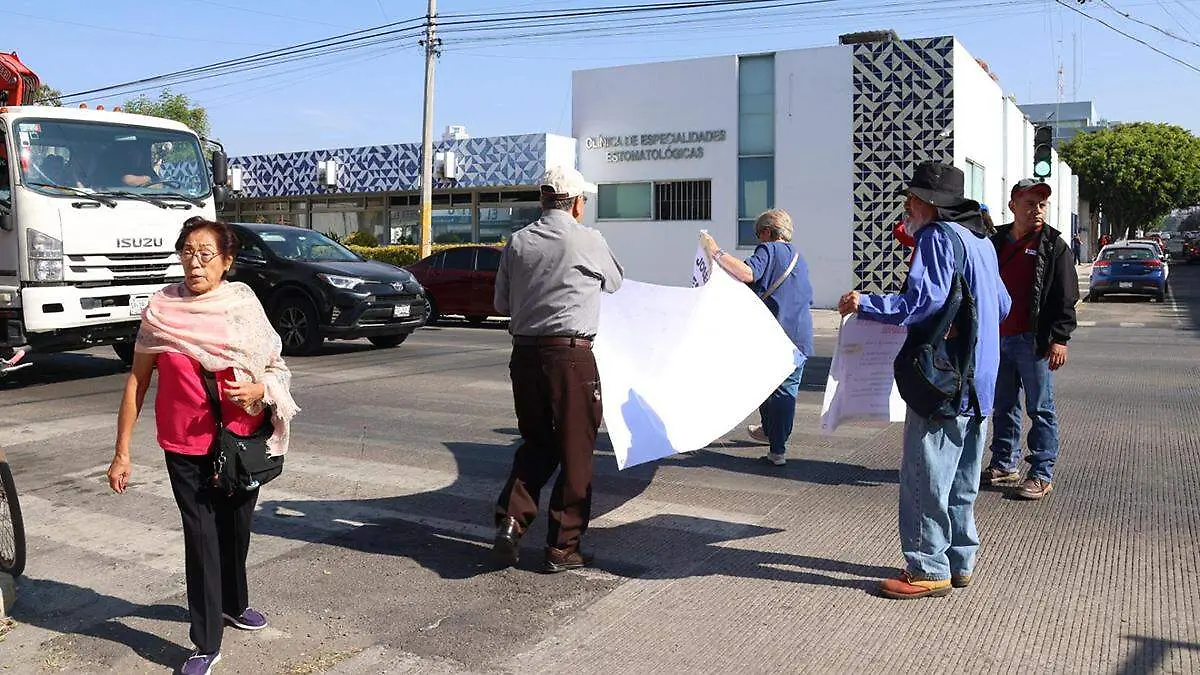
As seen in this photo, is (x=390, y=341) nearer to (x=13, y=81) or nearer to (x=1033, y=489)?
(x=13, y=81)

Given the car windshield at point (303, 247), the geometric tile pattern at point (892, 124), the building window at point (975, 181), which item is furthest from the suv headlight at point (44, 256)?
the building window at point (975, 181)

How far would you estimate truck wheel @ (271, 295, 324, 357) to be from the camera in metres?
14.1

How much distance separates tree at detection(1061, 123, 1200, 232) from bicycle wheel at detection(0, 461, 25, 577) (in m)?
71.9

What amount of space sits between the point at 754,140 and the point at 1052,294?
1988 centimetres

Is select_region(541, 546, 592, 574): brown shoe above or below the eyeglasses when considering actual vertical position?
below

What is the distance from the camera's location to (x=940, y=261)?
4383 millimetres

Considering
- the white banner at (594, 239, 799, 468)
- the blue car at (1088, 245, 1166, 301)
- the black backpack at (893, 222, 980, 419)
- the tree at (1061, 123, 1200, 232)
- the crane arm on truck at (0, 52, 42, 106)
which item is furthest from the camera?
the tree at (1061, 123, 1200, 232)

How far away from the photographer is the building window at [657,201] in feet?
86.6

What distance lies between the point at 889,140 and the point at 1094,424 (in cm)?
1632

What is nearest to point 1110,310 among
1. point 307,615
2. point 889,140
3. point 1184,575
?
point 889,140

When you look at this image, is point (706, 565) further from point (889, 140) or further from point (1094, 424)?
point (889, 140)

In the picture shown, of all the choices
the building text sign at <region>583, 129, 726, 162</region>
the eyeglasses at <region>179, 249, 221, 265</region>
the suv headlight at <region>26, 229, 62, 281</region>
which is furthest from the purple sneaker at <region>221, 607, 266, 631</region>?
the building text sign at <region>583, 129, 726, 162</region>

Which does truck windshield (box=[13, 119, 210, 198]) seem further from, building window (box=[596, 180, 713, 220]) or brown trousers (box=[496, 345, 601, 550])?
building window (box=[596, 180, 713, 220])

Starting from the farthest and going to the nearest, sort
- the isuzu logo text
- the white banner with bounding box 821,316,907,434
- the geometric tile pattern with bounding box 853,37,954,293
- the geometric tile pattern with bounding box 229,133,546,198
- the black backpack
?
1. the geometric tile pattern with bounding box 229,133,546,198
2. the geometric tile pattern with bounding box 853,37,954,293
3. the isuzu logo text
4. the white banner with bounding box 821,316,907,434
5. the black backpack
